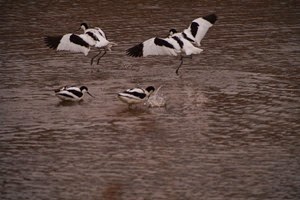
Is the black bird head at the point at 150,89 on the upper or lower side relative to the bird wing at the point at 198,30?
lower

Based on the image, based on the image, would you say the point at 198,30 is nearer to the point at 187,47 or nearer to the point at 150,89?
the point at 187,47

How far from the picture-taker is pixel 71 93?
42.7ft

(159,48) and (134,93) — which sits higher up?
(159,48)

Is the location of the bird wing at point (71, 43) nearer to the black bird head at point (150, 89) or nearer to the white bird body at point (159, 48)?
the white bird body at point (159, 48)

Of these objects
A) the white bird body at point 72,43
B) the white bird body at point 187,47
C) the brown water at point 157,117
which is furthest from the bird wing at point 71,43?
the white bird body at point 187,47

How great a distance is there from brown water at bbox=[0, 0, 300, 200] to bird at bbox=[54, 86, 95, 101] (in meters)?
0.12

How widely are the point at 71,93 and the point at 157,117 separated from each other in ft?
4.96

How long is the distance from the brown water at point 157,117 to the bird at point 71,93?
124mm

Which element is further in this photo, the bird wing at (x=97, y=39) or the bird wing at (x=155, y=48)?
the bird wing at (x=97, y=39)

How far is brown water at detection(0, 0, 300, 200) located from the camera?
31.4 feet

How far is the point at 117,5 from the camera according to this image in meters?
21.1

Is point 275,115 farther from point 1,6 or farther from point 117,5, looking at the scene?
point 1,6

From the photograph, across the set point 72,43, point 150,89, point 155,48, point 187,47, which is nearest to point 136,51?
point 155,48

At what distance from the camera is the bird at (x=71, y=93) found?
42.6 feet
